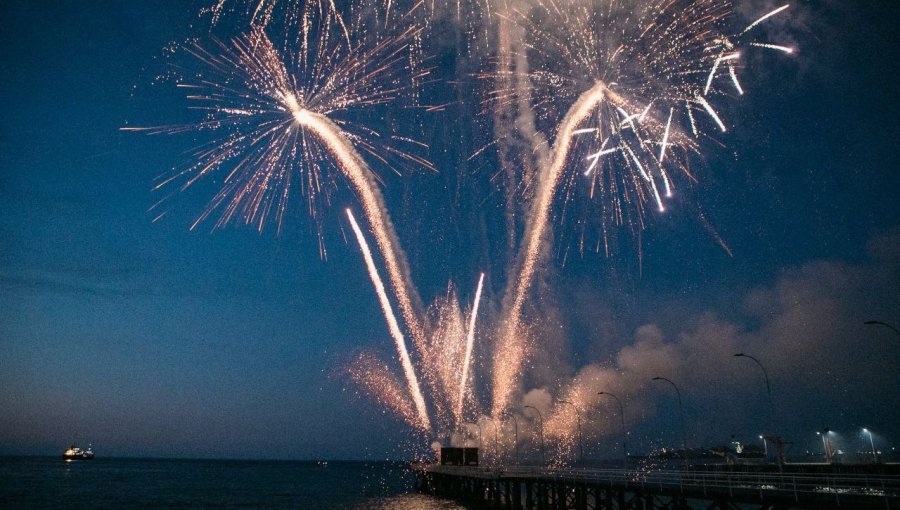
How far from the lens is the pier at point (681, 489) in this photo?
22.2 meters

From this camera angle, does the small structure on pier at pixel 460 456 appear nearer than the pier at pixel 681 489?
No

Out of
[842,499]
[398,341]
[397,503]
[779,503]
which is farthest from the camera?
[397,503]

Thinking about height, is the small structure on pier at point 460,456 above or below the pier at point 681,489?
above

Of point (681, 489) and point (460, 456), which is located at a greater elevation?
point (460, 456)

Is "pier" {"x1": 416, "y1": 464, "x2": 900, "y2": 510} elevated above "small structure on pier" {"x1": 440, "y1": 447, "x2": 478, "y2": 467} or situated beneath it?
situated beneath

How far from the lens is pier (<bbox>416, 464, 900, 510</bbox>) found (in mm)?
22250

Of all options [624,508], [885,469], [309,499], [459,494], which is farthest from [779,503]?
[309,499]

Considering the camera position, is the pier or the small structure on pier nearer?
the pier

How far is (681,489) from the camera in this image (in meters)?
28.5

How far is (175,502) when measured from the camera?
74938 millimetres

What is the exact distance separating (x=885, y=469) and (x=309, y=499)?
210 ft

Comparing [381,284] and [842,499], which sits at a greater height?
[381,284]

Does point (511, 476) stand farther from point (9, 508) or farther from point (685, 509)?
point (9, 508)

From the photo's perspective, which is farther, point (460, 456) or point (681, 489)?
point (460, 456)
